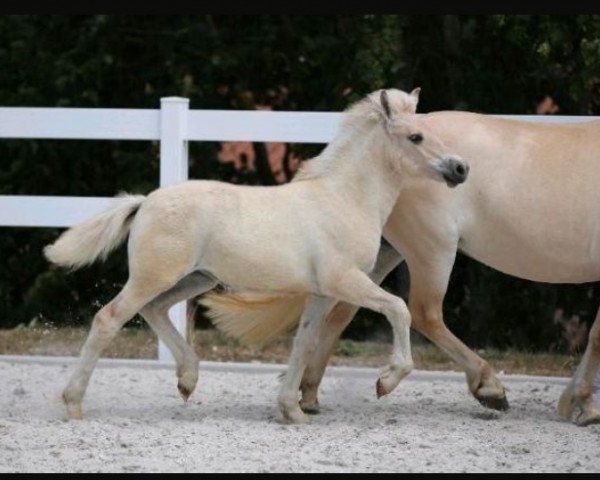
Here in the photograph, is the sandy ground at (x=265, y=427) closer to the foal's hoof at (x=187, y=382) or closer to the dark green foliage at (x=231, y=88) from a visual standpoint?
the foal's hoof at (x=187, y=382)

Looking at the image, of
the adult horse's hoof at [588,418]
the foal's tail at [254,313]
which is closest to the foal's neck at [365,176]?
the foal's tail at [254,313]

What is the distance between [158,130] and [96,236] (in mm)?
2515

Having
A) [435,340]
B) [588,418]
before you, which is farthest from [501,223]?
[588,418]

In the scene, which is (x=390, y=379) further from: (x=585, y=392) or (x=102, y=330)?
(x=102, y=330)

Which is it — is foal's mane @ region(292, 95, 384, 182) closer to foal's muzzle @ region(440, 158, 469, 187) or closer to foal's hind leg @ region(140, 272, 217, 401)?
foal's muzzle @ region(440, 158, 469, 187)

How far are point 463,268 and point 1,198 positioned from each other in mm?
3969

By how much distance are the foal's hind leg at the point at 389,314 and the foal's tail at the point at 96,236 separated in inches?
43.0

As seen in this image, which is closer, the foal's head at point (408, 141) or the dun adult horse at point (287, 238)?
the dun adult horse at point (287, 238)

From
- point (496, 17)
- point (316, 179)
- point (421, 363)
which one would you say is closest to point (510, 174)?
point (316, 179)

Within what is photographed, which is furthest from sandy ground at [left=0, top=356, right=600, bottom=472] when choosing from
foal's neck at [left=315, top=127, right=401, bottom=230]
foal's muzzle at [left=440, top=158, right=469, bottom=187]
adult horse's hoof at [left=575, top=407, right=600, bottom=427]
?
foal's muzzle at [left=440, top=158, right=469, bottom=187]

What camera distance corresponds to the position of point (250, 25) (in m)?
11.7

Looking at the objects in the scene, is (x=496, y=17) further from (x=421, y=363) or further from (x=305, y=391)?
(x=305, y=391)

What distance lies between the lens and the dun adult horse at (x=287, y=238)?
6.50 meters

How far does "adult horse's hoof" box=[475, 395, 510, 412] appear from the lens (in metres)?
7.08
